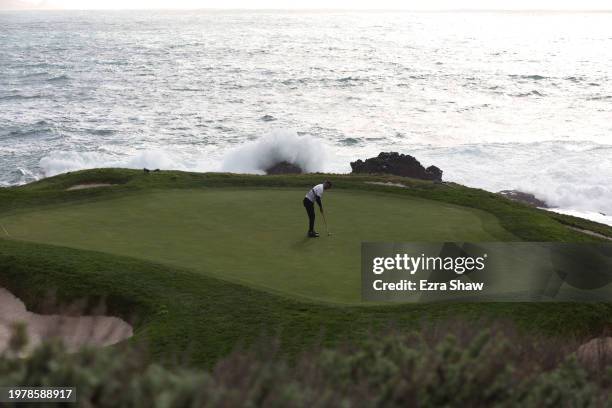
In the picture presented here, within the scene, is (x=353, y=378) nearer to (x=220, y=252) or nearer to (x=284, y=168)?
(x=220, y=252)

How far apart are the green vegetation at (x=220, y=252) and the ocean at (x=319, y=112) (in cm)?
2459

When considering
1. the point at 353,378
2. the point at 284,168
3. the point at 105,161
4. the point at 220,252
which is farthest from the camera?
the point at 105,161

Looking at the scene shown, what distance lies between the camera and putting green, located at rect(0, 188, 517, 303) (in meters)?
16.4

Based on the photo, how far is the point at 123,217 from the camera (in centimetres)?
2059

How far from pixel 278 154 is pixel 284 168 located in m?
2.25

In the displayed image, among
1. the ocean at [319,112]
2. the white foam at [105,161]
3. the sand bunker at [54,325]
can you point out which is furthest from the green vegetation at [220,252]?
the white foam at [105,161]

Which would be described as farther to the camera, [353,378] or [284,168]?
[284,168]

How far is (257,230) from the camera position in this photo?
19297 millimetres

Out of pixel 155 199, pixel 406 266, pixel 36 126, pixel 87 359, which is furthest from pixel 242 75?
pixel 87 359

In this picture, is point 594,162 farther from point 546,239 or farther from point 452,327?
point 452,327

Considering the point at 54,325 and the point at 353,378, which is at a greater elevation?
the point at 353,378

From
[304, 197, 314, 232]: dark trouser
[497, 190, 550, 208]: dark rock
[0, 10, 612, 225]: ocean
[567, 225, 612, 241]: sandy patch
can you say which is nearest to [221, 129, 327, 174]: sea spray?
[0, 10, 612, 225]: ocean

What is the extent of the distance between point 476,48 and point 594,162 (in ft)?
349

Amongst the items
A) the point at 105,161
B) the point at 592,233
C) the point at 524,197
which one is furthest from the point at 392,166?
the point at 105,161
